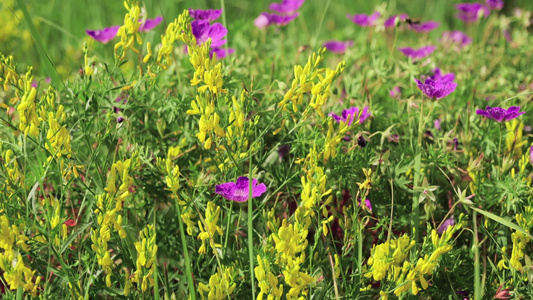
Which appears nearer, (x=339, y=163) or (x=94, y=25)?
(x=339, y=163)

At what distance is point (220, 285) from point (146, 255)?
179 millimetres

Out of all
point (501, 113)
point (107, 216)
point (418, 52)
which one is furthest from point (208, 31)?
point (418, 52)

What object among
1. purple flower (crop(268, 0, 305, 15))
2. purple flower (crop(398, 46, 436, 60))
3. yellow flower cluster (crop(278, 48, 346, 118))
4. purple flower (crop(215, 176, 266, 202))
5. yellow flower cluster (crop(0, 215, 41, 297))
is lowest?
purple flower (crop(398, 46, 436, 60))

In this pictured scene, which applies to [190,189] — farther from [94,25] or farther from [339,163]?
[94,25]

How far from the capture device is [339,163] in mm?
1577

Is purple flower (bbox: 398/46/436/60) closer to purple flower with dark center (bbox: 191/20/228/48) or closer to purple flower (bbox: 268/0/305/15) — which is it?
purple flower (bbox: 268/0/305/15)

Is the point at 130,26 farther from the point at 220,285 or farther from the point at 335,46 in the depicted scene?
the point at 335,46

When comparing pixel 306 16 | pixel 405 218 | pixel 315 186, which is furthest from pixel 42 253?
pixel 306 16

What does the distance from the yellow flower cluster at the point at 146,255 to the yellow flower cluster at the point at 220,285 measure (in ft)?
0.40

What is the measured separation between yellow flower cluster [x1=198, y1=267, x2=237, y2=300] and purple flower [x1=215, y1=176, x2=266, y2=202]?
6.7 inches

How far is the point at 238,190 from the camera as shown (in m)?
1.38

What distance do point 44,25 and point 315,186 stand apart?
10.8 ft

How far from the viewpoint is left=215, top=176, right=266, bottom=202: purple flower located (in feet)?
4.42

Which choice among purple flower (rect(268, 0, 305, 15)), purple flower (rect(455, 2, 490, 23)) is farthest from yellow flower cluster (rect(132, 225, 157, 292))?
purple flower (rect(455, 2, 490, 23))
